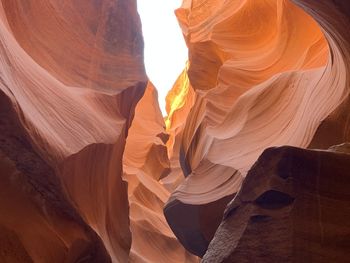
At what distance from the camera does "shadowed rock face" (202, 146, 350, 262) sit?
96.3 inches

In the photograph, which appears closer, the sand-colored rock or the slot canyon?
the slot canyon

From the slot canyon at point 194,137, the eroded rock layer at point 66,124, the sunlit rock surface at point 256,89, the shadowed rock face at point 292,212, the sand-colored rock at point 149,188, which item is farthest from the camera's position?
the sand-colored rock at point 149,188

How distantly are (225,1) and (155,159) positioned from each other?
2944 mm

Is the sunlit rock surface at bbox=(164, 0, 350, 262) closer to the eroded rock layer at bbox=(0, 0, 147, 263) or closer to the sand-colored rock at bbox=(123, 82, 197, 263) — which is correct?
the eroded rock layer at bbox=(0, 0, 147, 263)

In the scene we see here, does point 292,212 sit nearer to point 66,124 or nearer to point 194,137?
point 66,124

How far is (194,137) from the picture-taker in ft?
24.4

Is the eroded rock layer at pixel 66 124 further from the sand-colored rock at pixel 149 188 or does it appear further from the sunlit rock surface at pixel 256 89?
the sand-colored rock at pixel 149 188

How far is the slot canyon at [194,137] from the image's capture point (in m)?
2.61

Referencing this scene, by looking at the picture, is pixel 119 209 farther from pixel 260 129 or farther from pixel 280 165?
pixel 280 165

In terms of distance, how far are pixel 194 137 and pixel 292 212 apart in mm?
4911

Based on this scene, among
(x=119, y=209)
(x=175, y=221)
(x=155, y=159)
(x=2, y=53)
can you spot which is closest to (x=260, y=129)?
(x=175, y=221)

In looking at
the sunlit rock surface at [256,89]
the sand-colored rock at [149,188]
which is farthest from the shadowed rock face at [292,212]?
the sand-colored rock at [149,188]

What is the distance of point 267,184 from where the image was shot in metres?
2.63

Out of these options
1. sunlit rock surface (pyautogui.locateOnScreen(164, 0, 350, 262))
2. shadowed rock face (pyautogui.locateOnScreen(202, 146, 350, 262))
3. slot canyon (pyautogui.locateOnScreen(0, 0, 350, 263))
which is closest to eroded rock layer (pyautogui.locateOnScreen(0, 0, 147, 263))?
slot canyon (pyautogui.locateOnScreen(0, 0, 350, 263))
